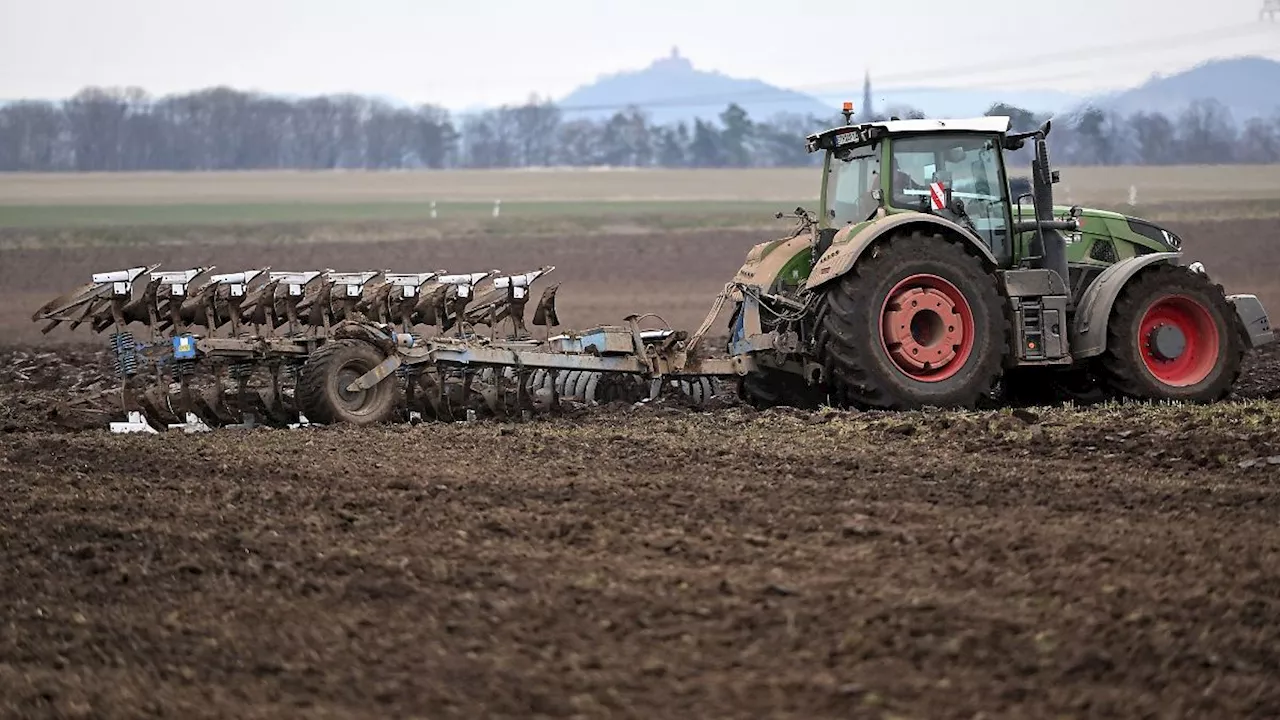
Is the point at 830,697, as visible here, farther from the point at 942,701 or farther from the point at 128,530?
the point at 128,530

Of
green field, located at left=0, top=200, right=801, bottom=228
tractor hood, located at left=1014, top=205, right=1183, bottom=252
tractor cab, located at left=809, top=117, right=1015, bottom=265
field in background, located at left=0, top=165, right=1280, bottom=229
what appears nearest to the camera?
tractor cab, located at left=809, top=117, right=1015, bottom=265

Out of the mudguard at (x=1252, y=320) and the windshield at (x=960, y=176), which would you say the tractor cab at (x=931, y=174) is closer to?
the windshield at (x=960, y=176)

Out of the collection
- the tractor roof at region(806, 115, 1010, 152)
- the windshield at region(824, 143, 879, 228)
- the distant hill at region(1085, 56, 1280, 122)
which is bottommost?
the windshield at region(824, 143, 879, 228)

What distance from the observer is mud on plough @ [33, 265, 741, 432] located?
404 inches

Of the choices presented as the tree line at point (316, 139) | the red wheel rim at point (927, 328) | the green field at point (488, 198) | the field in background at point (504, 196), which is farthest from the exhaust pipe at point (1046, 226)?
the tree line at point (316, 139)

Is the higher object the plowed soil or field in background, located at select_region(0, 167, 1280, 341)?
field in background, located at select_region(0, 167, 1280, 341)

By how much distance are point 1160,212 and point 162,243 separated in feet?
66.9

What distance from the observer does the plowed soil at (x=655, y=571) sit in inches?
181

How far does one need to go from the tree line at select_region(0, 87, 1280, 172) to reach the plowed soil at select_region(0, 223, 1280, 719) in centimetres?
6462

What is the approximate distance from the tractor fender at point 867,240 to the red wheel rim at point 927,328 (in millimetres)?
323

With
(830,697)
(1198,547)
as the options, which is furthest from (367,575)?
(1198,547)

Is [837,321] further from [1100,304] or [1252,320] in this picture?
[1252,320]

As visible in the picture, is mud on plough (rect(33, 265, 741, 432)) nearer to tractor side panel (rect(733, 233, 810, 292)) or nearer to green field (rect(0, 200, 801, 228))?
tractor side panel (rect(733, 233, 810, 292))

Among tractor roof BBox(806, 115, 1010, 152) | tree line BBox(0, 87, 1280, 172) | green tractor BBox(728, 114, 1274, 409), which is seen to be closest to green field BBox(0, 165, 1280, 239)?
tree line BBox(0, 87, 1280, 172)
